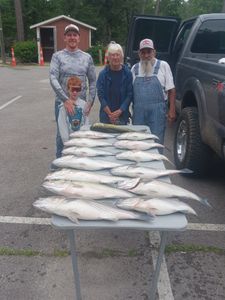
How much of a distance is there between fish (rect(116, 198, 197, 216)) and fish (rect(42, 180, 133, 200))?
0.10 metres

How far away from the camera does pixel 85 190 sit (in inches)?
108

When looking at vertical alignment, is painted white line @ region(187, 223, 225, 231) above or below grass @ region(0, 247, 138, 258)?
below

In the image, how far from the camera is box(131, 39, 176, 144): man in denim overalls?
4.55 m

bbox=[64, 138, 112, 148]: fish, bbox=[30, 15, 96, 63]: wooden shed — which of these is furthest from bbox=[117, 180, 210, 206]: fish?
bbox=[30, 15, 96, 63]: wooden shed

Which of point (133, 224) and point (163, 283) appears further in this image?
point (163, 283)

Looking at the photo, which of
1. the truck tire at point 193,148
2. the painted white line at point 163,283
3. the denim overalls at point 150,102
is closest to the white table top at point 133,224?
the painted white line at point 163,283

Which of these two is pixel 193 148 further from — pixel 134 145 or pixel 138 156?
pixel 138 156

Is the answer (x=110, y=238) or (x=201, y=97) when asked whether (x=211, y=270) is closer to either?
(x=110, y=238)

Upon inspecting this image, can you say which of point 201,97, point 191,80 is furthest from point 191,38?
point 201,97

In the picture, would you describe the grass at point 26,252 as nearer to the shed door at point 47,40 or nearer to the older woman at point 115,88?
the older woman at point 115,88

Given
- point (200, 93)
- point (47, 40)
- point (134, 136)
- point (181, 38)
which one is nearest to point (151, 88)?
point (200, 93)

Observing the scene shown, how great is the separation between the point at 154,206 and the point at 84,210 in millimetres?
448

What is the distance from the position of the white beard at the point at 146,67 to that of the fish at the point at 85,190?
6.99 ft

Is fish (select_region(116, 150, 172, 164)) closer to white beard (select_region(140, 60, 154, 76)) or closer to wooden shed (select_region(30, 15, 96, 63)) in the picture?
white beard (select_region(140, 60, 154, 76))
